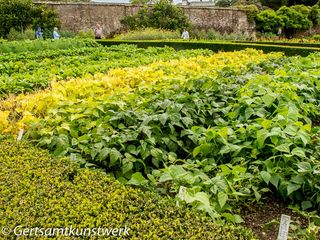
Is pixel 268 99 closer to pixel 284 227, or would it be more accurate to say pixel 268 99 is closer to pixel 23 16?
pixel 284 227

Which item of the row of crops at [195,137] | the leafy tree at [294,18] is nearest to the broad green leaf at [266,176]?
the row of crops at [195,137]

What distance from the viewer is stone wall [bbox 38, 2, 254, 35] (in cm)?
2342

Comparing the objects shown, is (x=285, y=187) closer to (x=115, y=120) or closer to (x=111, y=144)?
(x=111, y=144)

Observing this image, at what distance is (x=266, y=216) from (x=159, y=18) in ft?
72.7

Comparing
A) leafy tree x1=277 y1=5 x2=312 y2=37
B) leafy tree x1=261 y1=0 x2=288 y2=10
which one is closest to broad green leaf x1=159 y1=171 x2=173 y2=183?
leafy tree x1=277 y1=5 x2=312 y2=37

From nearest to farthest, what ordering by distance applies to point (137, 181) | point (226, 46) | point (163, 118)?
point (137, 181), point (163, 118), point (226, 46)

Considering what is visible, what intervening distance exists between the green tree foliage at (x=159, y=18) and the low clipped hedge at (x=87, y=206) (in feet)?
71.8

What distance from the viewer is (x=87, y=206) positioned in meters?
1.95

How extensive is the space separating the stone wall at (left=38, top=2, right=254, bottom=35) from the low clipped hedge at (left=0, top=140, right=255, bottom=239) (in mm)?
22001

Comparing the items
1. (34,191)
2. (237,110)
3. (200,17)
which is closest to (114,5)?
(200,17)

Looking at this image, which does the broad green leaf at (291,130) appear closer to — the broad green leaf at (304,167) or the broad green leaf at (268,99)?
the broad green leaf at (304,167)

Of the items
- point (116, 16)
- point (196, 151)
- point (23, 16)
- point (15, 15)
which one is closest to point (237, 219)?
point (196, 151)

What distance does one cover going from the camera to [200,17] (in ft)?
92.3

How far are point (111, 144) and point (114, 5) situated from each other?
77.3ft
